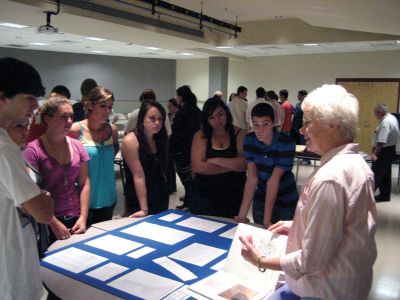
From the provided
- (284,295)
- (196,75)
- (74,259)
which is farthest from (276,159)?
(196,75)

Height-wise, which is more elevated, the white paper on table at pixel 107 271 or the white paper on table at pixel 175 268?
the white paper on table at pixel 175 268

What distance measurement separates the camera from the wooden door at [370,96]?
9383 mm

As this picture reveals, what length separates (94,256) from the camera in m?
1.75

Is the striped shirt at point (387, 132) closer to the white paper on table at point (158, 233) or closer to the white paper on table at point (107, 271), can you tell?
the white paper on table at point (158, 233)

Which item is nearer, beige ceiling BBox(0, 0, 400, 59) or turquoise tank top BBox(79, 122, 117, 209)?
turquoise tank top BBox(79, 122, 117, 209)

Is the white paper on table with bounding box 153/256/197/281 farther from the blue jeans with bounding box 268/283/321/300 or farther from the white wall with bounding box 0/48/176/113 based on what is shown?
the white wall with bounding box 0/48/176/113

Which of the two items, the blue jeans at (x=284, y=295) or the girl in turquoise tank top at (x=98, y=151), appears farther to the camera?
the girl in turquoise tank top at (x=98, y=151)

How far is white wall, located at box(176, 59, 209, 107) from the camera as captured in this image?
12.9m

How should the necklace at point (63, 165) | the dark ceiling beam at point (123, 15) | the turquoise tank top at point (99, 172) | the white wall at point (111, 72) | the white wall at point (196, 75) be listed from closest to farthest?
1. the necklace at point (63, 165)
2. the turquoise tank top at point (99, 172)
3. the dark ceiling beam at point (123, 15)
4. the white wall at point (111, 72)
5. the white wall at point (196, 75)

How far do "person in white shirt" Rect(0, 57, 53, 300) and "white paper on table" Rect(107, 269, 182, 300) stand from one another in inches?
13.3

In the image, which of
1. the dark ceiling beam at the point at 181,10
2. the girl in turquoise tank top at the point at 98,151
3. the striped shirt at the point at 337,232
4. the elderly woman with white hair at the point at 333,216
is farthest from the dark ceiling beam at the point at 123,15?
the striped shirt at the point at 337,232

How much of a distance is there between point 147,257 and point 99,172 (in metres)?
0.87

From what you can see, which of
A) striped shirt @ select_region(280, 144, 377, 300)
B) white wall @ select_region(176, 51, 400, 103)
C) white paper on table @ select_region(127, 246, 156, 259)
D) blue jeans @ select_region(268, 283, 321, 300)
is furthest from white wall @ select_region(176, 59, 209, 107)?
striped shirt @ select_region(280, 144, 377, 300)

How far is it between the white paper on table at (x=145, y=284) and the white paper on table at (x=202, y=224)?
595 millimetres
